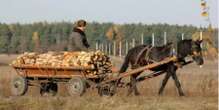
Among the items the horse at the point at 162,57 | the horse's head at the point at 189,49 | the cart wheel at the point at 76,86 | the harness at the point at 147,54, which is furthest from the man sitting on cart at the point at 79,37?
the horse's head at the point at 189,49

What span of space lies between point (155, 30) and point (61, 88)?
112 meters

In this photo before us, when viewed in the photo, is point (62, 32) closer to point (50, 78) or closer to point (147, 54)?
point (50, 78)

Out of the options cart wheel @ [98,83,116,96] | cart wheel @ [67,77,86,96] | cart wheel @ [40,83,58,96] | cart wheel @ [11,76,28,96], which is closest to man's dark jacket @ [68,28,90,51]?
cart wheel @ [67,77,86,96]

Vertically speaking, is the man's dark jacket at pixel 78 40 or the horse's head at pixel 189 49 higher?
the man's dark jacket at pixel 78 40

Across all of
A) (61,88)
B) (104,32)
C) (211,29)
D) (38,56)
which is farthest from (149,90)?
(104,32)

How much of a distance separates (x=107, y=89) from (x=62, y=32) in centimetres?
11898

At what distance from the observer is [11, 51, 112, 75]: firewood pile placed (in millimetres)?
17547

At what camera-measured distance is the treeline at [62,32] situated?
417 ft

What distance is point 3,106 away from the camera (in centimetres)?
1382

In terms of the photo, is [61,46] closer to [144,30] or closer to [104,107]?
[104,107]

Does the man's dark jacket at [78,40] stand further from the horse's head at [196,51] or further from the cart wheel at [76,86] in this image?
the horse's head at [196,51]

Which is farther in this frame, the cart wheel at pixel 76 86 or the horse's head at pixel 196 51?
the cart wheel at pixel 76 86

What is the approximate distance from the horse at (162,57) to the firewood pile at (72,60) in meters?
0.68

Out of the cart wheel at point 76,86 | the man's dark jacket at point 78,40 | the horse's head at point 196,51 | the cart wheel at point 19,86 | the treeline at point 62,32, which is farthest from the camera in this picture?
the treeline at point 62,32
